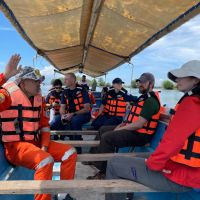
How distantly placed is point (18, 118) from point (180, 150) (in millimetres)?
1549

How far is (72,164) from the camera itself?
8.95 ft

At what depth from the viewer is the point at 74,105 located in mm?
5297

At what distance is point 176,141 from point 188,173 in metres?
0.28

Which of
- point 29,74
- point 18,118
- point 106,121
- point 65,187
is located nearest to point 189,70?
point 65,187

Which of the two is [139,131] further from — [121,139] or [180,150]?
[180,150]

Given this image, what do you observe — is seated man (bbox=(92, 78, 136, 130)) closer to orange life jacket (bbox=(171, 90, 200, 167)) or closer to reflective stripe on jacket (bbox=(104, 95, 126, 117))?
reflective stripe on jacket (bbox=(104, 95, 126, 117))

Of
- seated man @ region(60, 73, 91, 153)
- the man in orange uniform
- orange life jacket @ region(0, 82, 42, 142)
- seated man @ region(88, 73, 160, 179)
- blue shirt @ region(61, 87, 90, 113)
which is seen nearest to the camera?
the man in orange uniform

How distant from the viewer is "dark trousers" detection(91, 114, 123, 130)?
509cm

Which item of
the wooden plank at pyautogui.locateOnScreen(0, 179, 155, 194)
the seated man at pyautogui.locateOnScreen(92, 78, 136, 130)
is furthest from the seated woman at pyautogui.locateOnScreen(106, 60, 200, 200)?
the seated man at pyautogui.locateOnScreen(92, 78, 136, 130)

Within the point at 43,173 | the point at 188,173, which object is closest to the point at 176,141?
the point at 188,173

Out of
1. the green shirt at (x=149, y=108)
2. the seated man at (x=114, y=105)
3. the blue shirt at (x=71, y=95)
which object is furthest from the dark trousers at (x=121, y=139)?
the blue shirt at (x=71, y=95)

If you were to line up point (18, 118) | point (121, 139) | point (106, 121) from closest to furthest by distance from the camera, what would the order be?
1. point (18, 118)
2. point (121, 139)
3. point (106, 121)

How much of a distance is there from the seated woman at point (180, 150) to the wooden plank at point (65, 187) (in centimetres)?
11

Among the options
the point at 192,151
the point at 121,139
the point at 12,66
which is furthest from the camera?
the point at 121,139
